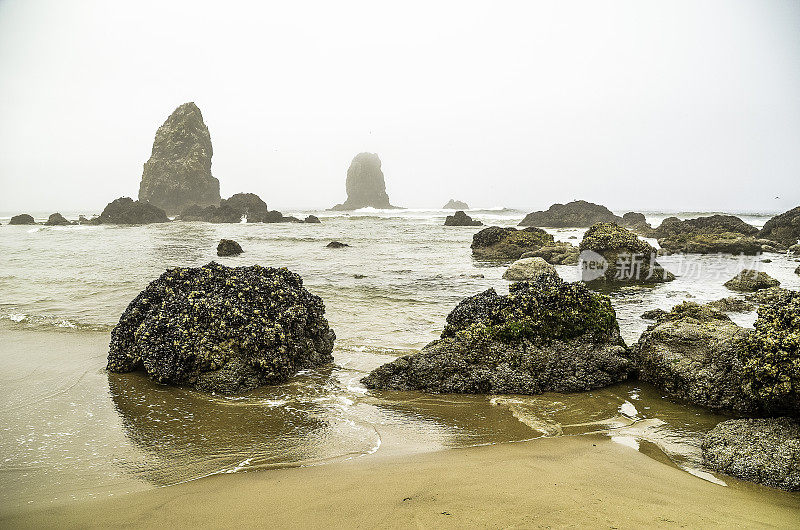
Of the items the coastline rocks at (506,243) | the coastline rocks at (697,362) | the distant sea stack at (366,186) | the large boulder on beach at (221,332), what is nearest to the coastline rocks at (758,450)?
the coastline rocks at (697,362)

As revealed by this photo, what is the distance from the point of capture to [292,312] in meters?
6.61

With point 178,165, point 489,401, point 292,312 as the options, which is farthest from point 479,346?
point 178,165

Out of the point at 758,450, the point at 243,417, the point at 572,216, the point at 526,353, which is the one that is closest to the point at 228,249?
the point at 243,417

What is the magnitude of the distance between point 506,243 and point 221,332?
18.6 meters

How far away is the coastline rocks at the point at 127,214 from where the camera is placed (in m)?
52.0

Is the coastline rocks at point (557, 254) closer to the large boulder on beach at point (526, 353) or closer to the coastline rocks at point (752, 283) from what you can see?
the coastline rocks at point (752, 283)

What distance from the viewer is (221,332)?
607cm

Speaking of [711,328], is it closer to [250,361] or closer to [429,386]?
[429,386]

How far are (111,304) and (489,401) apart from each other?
31.4 feet

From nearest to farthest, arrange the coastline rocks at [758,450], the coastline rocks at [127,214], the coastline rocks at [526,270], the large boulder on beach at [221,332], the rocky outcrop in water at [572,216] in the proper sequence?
1. the coastline rocks at [758,450]
2. the large boulder on beach at [221,332]
3. the coastline rocks at [526,270]
4. the coastline rocks at [127,214]
5. the rocky outcrop in water at [572,216]

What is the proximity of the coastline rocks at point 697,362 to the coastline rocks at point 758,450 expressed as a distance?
63cm

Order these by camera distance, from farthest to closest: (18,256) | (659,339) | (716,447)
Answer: (18,256) → (659,339) → (716,447)

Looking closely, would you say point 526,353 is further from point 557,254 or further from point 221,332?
point 557,254

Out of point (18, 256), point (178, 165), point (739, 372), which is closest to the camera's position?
point (739, 372)
